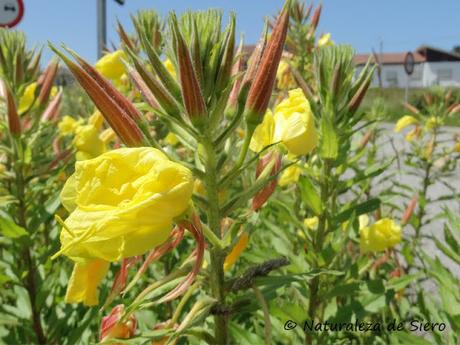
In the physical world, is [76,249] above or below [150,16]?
below

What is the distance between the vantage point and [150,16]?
5.68ft

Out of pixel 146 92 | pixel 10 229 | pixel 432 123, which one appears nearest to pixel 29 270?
pixel 10 229

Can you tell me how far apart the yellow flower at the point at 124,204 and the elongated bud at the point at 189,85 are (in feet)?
0.35

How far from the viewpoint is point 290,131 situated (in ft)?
3.14

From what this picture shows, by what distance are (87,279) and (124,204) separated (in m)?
0.21

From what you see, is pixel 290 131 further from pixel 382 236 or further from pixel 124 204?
pixel 382 236

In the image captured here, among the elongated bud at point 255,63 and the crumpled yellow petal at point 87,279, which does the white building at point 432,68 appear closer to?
the elongated bud at point 255,63

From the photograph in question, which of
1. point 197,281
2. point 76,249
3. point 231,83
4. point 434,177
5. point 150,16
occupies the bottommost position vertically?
point 434,177

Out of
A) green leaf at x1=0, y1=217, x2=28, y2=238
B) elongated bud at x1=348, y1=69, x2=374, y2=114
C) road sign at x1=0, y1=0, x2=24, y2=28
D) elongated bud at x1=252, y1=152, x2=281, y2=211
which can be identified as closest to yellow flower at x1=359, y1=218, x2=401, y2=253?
elongated bud at x1=348, y1=69, x2=374, y2=114

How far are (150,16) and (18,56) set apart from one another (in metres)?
0.48

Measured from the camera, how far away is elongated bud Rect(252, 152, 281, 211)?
820 millimetres

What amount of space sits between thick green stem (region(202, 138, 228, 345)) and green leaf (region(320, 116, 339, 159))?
54cm

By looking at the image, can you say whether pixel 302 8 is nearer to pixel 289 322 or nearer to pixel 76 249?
pixel 289 322

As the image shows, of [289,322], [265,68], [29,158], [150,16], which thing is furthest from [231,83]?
[150,16]
